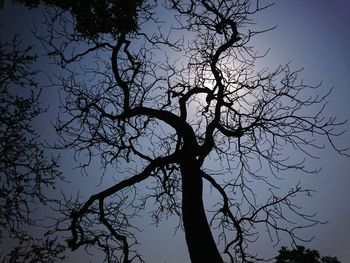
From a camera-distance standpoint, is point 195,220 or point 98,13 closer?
point 195,220

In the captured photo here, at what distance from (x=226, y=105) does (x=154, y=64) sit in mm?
2360

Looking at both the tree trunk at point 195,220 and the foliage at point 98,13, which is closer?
the tree trunk at point 195,220

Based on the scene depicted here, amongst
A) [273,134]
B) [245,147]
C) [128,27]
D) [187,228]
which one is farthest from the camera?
[128,27]

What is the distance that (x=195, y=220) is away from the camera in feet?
15.8

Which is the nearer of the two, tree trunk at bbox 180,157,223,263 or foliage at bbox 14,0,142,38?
tree trunk at bbox 180,157,223,263

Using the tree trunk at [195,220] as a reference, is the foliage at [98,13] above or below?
above

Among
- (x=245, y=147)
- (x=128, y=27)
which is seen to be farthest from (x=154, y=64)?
(x=245, y=147)

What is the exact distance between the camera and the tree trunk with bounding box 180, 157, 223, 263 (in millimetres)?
4445

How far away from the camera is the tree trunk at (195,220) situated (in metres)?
4.45

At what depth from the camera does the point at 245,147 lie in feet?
23.5

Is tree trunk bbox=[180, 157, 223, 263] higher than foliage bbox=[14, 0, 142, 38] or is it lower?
lower

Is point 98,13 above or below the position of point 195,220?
above

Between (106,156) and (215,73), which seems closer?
(215,73)

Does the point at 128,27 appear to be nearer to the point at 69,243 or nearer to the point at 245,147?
the point at 245,147
